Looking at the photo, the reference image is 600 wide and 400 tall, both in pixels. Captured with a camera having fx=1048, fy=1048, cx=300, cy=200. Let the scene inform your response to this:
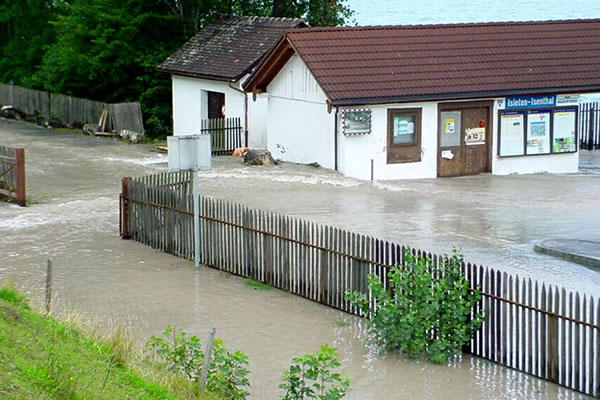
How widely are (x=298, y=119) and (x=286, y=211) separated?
24.2ft

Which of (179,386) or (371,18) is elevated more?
(371,18)

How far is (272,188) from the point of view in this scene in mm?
25672

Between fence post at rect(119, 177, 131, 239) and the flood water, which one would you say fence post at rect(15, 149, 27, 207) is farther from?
fence post at rect(119, 177, 131, 239)

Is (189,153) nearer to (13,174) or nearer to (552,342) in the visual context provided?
(13,174)

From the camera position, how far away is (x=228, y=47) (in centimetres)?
3500

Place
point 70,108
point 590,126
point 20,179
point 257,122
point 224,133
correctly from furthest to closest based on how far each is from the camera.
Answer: point 70,108 < point 590,126 < point 224,133 < point 257,122 < point 20,179

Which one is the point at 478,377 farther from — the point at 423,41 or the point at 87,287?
the point at 423,41

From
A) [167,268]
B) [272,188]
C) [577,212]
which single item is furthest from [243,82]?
[167,268]

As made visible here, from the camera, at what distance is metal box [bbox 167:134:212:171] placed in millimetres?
17812

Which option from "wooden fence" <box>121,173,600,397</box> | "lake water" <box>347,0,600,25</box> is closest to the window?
"wooden fence" <box>121,173,600,397</box>

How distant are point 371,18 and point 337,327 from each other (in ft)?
172

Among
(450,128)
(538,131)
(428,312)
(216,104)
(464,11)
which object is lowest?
(428,312)

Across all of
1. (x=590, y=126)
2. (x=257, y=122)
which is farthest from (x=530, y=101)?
(x=257, y=122)

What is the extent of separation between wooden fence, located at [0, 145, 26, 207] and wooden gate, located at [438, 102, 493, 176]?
11372 millimetres
